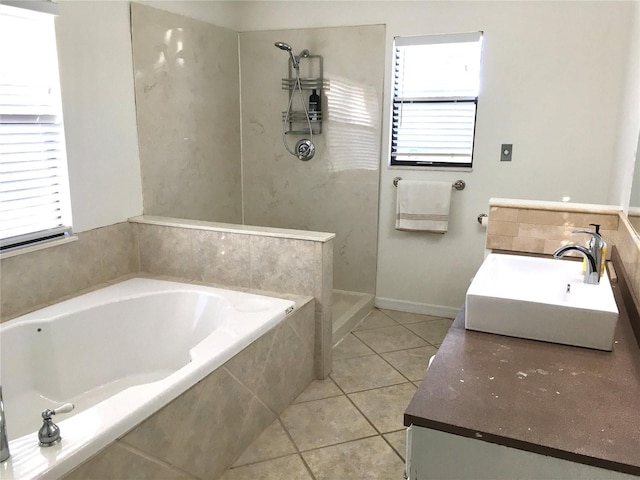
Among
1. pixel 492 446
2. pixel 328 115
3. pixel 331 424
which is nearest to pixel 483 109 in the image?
pixel 328 115

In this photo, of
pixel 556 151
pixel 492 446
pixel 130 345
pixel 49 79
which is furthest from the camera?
pixel 556 151

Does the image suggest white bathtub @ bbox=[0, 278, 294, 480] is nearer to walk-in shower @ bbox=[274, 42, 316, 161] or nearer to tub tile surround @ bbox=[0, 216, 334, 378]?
tub tile surround @ bbox=[0, 216, 334, 378]

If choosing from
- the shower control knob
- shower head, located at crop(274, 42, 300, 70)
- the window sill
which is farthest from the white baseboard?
the window sill

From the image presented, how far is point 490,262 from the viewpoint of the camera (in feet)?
6.05

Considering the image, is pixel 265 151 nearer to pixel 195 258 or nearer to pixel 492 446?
pixel 195 258

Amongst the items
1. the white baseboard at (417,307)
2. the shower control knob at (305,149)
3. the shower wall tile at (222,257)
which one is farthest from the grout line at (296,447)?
the shower control knob at (305,149)

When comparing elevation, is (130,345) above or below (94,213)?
below

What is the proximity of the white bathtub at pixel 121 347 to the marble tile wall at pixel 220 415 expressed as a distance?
0.18 feet

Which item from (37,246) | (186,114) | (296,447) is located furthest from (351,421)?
(186,114)

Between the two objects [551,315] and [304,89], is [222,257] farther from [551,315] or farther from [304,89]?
[551,315]

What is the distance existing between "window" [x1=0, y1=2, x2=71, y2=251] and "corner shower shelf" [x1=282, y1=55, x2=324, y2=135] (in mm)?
1619

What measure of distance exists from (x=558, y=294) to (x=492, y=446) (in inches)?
35.6

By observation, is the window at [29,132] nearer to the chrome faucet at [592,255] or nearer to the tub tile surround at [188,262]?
the tub tile surround at [188,262]

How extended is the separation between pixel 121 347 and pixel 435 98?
2.36m
